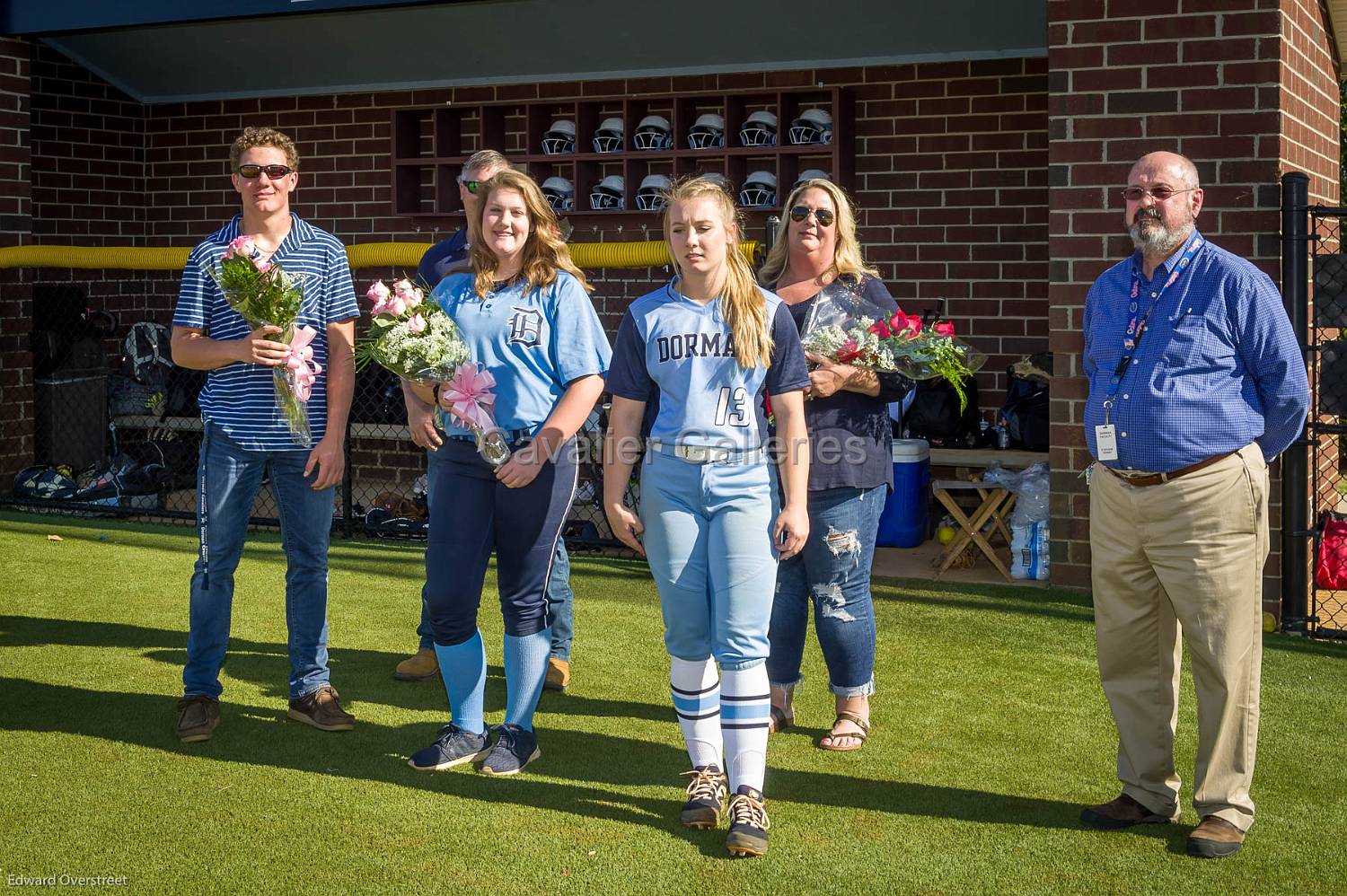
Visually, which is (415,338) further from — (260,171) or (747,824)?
(747,824)

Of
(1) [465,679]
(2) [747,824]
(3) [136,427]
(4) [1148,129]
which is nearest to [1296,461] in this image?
(4) [1148,129]

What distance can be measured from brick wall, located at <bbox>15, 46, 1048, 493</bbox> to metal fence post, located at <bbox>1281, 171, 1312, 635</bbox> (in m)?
3.23

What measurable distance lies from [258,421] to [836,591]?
2.06 m

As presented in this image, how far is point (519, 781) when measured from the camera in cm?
446

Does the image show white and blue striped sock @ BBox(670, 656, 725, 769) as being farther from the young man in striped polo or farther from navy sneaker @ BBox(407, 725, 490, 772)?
the young man in striped polo

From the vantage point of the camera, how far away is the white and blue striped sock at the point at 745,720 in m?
3.92

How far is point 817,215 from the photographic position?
15.5 feet

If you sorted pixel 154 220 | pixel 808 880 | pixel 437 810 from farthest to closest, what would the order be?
pixel 154 220
pixel 437 810
pixel 808 880

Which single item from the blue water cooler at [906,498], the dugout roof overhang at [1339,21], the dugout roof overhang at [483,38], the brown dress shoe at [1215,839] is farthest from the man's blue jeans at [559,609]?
the dugout roof overhang at [1339,21]

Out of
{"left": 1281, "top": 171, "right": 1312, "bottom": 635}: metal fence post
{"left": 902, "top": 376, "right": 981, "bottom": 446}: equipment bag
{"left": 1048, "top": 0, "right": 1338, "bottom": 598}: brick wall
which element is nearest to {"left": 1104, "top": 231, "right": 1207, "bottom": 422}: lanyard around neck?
{"left": 1281, "top": 171, "right": 1312, "bottom": 635}: metal fence post

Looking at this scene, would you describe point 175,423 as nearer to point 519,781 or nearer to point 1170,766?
point 519,781

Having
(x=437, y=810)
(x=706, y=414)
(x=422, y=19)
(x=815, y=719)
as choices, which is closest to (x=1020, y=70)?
(x=422, y=19)

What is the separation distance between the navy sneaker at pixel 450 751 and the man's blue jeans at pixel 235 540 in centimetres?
72

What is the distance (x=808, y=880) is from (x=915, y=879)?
11.3 inches
